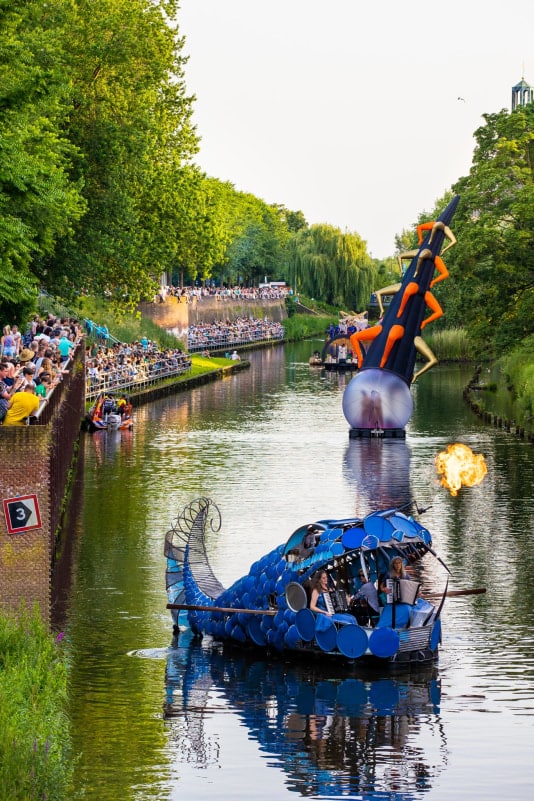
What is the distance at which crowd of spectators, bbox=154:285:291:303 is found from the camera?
352 ft

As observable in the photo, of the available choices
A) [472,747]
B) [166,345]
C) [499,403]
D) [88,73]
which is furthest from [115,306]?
[472,747]

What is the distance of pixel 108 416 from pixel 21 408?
37.8 m

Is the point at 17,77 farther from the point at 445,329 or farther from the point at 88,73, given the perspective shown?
the point at 445,329

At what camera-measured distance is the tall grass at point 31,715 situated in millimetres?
16812

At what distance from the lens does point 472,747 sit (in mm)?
21453

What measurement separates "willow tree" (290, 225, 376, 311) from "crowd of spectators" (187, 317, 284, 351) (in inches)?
245

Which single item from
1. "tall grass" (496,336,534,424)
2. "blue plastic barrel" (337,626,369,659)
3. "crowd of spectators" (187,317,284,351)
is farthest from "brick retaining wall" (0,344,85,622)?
"crowd of spectators" (187,317,284,351)

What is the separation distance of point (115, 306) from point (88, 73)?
12808mm

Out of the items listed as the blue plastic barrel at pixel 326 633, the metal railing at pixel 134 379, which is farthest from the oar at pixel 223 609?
the metal railing at pixel 134 379

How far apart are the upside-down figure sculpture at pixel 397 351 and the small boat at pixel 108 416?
929 cm

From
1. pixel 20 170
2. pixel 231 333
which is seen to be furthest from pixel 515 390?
pixel 231 333

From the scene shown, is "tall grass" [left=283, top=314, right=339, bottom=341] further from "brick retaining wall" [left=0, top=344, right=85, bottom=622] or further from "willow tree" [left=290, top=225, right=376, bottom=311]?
"brick retaining wall" [left=0, top=344, right=85, bottom=622]

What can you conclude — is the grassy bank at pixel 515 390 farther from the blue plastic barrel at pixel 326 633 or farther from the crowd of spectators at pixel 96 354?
the blue plastic barrel at pixel 326 633

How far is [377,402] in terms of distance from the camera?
6231cm
